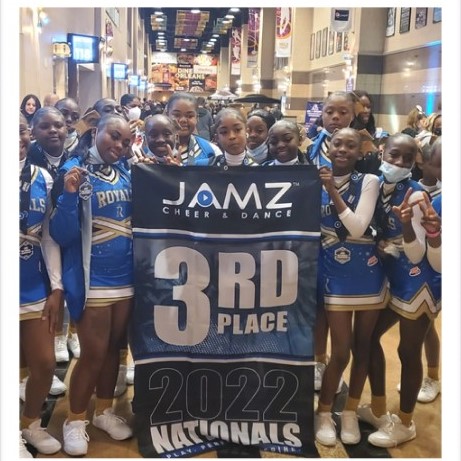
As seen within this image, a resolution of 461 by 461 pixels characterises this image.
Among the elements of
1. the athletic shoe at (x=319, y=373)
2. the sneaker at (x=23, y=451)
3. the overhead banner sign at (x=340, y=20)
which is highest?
the overhead banner sign at (x=340, y=20)

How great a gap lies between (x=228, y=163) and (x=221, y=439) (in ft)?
4.45

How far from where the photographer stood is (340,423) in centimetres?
313

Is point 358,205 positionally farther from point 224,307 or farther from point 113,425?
point 113,425

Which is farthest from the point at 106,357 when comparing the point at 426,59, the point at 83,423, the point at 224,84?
the point at 224,84

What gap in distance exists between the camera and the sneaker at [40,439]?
108 inches

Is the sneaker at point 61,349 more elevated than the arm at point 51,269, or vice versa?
the arm at point 51,269

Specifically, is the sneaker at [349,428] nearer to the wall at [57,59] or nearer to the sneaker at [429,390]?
the sneaker at [429,390]

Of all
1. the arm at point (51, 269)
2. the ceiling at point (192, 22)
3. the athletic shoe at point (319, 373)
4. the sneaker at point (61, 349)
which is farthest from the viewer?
the ceiling at point (192, 22)

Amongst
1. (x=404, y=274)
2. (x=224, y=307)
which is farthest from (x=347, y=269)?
(x=224, y=307)

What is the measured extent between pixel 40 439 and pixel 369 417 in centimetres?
167

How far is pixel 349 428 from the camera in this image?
117 inches

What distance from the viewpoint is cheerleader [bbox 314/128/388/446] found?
2697mm

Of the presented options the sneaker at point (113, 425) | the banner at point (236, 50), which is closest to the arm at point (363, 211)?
the sneaker at point (113, 425)

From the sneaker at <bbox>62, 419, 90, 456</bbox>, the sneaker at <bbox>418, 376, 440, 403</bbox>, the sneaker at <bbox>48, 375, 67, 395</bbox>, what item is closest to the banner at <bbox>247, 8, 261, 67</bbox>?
the sneaker at <bbox>418, 376, 440, 403</bbox>
